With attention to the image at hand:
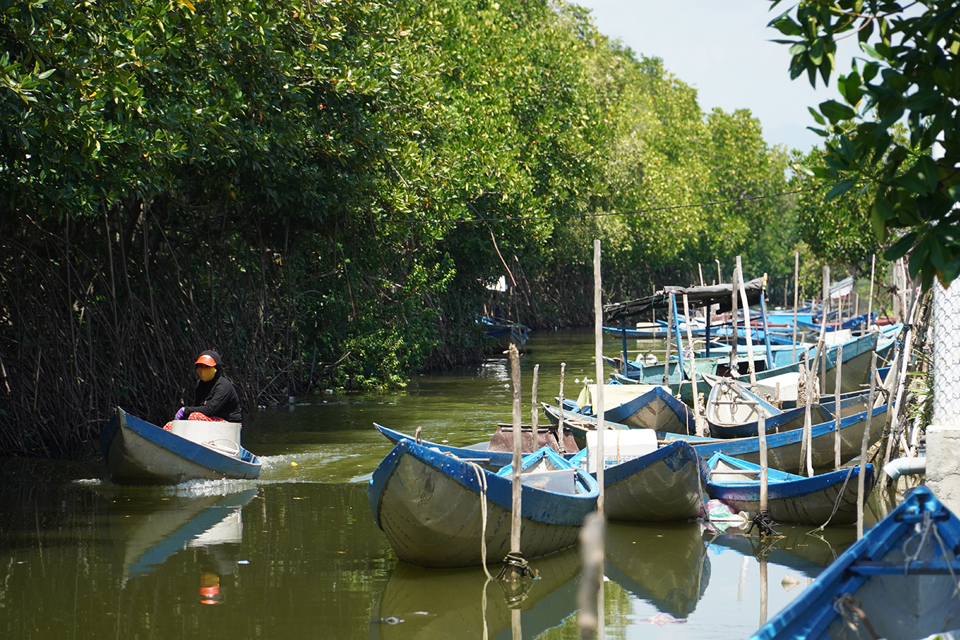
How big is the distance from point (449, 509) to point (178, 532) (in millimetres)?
3143

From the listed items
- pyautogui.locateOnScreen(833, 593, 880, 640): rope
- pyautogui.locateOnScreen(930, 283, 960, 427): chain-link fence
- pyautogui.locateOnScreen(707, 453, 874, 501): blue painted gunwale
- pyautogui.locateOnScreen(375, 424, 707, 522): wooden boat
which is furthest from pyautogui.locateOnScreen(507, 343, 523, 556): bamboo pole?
pyautogui.locateOnScreen(833, 593, 880, 640): rope

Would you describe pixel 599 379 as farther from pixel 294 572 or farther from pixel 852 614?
pixel 852 614

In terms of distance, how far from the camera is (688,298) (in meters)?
20.0

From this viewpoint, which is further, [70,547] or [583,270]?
[583,270]

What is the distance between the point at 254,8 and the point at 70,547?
6262 mm

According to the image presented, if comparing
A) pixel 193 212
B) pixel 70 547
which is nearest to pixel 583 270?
pixel 193 212

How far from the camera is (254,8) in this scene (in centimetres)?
1178

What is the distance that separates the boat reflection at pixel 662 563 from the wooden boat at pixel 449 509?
83 cm

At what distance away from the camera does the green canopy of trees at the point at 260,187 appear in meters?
9.09

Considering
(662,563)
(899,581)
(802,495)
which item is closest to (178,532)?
(662,563)

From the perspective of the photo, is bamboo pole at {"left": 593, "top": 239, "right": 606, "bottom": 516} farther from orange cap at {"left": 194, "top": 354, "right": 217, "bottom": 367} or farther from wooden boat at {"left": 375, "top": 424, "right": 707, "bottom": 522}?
orange cap at {"left": 194, "top": 354, "right": 217, "bottom": 367}

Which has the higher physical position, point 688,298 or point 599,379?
point 688,298

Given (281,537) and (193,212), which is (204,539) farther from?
(193,212)

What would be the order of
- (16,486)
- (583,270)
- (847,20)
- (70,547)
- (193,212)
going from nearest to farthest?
(847,20) → (70,547) → (16,486) → (193,212) → (583,270)
